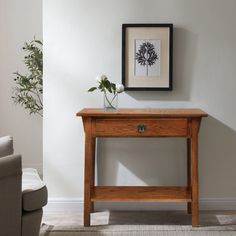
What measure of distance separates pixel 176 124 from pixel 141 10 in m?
0.95

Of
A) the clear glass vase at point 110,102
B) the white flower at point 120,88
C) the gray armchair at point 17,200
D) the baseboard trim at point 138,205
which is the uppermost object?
the white flower at point 120,88

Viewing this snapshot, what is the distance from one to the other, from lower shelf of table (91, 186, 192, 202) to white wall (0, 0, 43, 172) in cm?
169

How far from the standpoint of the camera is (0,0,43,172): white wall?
190 inches

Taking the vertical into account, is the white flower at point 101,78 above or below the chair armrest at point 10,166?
above

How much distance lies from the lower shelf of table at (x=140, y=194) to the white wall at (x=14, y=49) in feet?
5.55

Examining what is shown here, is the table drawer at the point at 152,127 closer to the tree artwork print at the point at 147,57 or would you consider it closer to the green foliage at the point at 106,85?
the green foliage at the point at 106,85

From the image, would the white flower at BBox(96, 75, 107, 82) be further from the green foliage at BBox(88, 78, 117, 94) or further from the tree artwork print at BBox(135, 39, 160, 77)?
the tree artwork print at BBox(135, 39, 160, 77)

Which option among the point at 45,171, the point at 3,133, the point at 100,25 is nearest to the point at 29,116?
the point at 3,133

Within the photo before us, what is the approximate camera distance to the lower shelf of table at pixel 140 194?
3.21 m

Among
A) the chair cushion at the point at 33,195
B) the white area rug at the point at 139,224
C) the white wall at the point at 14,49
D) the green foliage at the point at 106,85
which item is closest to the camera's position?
the chair cushion at the point at 33,195

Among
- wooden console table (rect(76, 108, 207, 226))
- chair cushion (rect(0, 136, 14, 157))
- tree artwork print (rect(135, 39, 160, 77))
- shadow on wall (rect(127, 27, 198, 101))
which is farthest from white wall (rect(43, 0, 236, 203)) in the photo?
chair cushion (rect(0, 136, 14, 157))

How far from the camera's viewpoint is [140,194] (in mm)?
3322

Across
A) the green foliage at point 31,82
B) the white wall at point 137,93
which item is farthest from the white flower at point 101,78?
the green foliage at point 31,82

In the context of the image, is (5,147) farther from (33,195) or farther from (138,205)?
(138,205)
